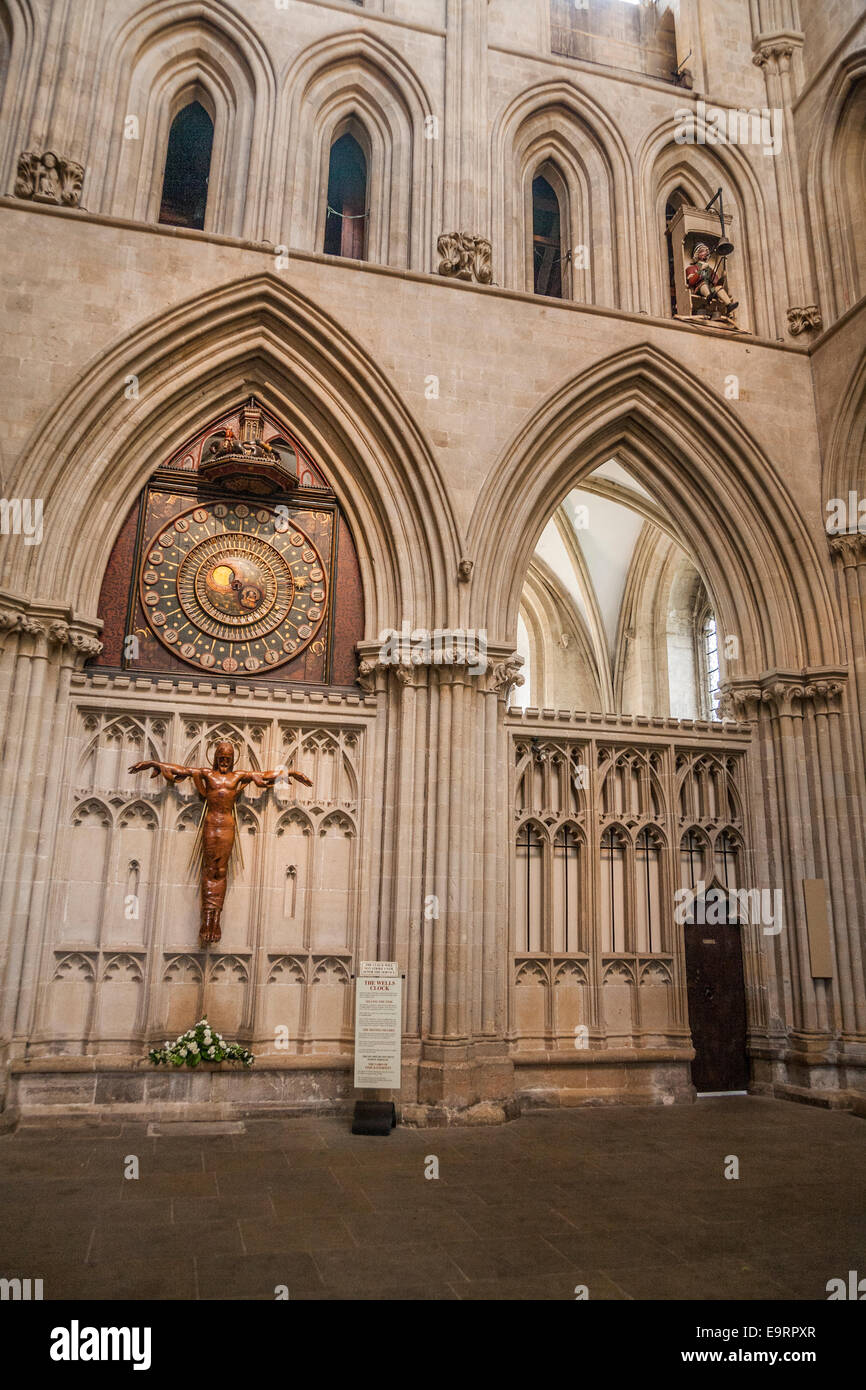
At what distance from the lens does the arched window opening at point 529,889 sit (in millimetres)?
9469

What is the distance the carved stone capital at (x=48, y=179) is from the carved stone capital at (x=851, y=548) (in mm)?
8531

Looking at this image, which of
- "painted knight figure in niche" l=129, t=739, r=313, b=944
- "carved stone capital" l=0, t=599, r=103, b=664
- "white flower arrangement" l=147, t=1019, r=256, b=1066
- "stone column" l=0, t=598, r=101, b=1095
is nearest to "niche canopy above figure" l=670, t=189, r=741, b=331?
"painted knight figure in niche" l=129, t=739, r=313, b=944

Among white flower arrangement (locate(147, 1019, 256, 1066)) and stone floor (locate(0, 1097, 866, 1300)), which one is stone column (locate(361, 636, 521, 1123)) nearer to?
stone floor (locate(0, 1097, 866, 1300))

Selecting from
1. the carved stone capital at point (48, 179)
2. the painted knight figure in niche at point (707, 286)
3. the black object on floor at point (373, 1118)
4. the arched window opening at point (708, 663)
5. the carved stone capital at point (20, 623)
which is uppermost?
the painted knight figure in niche at point (707, 286)

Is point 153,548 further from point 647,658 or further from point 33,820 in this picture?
point 647,658

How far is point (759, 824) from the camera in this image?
33.6ft

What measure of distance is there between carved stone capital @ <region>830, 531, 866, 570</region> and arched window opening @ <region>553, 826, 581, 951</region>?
4.17 meters

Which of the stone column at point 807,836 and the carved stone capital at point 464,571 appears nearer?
the carved stone capital at point 464,571

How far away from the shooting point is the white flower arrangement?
796 cm

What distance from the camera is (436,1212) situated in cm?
548

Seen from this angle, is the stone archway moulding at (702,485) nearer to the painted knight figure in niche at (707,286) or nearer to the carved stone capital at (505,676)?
the carved stone capital at (505,676)

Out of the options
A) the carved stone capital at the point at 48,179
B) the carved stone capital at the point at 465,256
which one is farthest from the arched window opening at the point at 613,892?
the carved stone capital at the point at 48,179

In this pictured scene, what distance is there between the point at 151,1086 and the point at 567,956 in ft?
13.1

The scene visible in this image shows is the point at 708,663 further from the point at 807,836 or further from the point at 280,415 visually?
the point at 280,415
